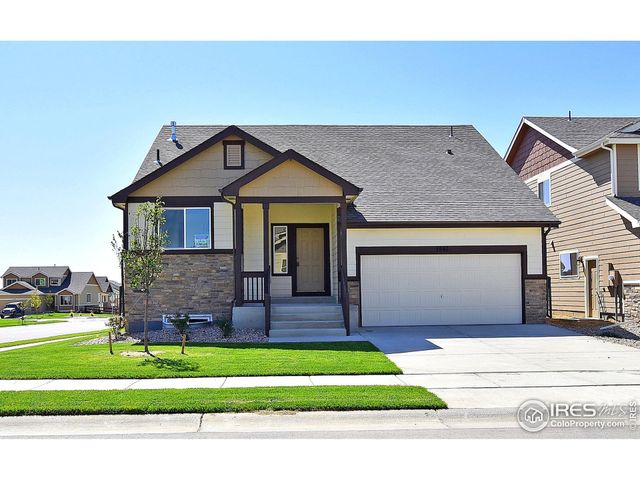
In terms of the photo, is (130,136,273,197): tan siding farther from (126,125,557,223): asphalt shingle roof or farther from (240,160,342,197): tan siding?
(240,160,342,197): tan siding

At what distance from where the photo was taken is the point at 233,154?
18.5 m

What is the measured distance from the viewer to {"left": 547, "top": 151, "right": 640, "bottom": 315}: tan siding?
18734 millimetres

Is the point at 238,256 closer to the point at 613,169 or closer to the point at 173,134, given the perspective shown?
the point at 173,134

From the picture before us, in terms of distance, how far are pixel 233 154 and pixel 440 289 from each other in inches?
288

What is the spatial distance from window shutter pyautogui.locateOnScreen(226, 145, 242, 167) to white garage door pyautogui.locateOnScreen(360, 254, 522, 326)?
472 centimetres

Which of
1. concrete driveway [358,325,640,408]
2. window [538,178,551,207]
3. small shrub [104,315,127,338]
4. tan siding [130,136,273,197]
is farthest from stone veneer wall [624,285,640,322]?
small shrub [104,315,127,338]

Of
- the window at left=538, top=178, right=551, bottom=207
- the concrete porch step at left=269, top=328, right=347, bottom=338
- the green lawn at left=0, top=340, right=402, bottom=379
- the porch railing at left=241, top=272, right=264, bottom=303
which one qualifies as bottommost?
the green lawn at left=0, top=340, right=402, bottom=379

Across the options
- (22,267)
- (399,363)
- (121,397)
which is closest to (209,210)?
(399,363)

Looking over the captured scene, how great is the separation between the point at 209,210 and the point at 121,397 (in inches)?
395

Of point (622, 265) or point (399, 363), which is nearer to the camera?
point (399, 363)

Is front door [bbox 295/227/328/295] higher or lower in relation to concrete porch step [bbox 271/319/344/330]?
higher

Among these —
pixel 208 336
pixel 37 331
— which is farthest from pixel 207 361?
pixel 37 331

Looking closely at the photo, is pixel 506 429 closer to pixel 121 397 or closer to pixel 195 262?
pixel 121 397

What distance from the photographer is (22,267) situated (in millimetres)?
79812
